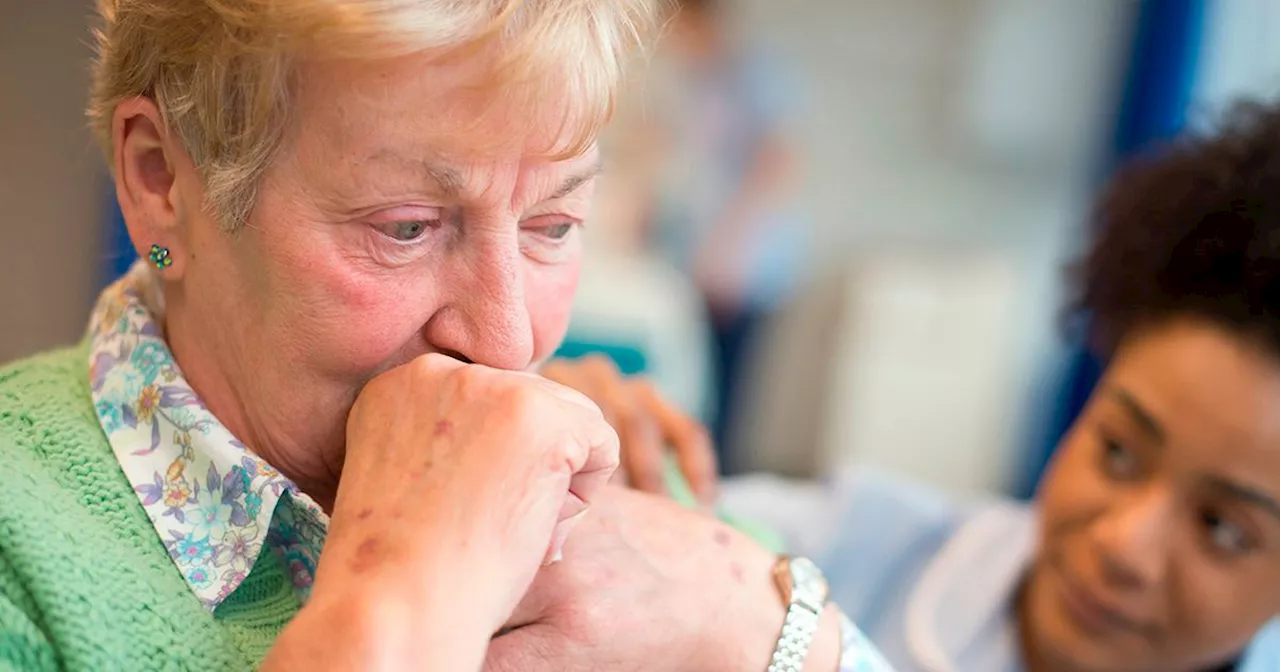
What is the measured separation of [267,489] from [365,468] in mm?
117

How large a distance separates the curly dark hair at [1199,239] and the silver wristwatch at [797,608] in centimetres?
80

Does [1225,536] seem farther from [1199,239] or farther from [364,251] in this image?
[364,251]

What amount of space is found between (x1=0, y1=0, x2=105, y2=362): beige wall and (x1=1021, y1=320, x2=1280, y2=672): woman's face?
1905 millimetres

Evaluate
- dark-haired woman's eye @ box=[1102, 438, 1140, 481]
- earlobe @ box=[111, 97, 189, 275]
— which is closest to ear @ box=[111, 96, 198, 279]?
earlobe @ box=[111, 97, 189, 275]

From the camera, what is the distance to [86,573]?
2.72ft

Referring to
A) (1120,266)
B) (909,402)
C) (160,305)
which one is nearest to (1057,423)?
(909,402)

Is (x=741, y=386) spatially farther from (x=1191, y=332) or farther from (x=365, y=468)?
(x=365, y=468)

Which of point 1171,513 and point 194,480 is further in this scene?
point 1171,513

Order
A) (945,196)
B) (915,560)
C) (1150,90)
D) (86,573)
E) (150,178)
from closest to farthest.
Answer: (86,573) → (150,178) → (915,560) → (1150,90) → (945,196)

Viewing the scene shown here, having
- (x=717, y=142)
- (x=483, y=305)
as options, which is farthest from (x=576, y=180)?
(x=717, y=142)

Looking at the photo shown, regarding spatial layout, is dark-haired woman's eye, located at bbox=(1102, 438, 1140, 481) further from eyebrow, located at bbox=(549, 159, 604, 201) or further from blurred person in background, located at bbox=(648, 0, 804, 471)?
blurred person in background, located at bbox=(648, 0, 804, 471)

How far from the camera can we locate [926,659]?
1.61 meters

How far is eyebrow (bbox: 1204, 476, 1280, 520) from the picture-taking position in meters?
1.46

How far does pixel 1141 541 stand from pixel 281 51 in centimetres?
123
